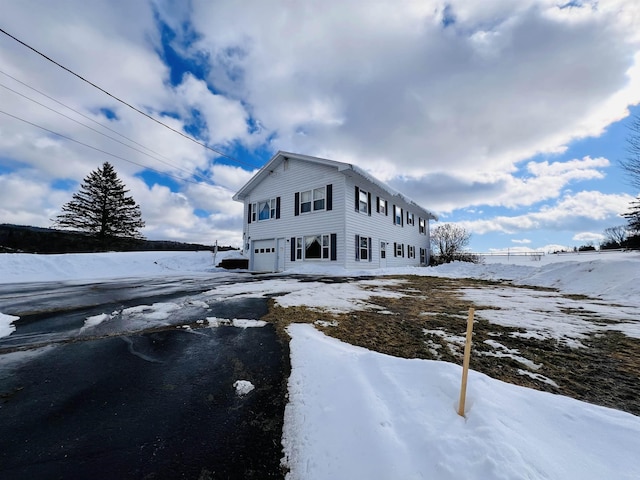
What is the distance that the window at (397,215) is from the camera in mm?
19875

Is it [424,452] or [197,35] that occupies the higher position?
[197,35]

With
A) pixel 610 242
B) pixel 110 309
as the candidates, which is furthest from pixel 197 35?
pixel 610 242

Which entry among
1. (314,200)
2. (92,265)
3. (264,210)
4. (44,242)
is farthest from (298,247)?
(44,242)

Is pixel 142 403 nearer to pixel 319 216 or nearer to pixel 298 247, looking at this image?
pixel 319 216

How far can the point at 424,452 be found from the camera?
1439mm

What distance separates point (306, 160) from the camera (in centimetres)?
1596

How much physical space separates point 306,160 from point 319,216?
3698mm

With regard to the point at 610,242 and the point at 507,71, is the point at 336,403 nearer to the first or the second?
the point at 507,71

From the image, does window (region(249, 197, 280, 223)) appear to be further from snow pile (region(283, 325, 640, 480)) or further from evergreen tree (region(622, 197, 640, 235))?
evergreen tree (region(622, 197, 640, 235))

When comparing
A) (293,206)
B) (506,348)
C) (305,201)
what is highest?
(305,201)

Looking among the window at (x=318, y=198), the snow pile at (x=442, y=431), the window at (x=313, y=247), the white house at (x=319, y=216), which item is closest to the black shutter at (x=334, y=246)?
the white house at (x=319, y=216)

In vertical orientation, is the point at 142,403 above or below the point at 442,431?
below

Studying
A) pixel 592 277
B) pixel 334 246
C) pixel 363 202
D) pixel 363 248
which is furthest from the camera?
pixel 363 202

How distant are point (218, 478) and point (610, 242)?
6274 centimetres
